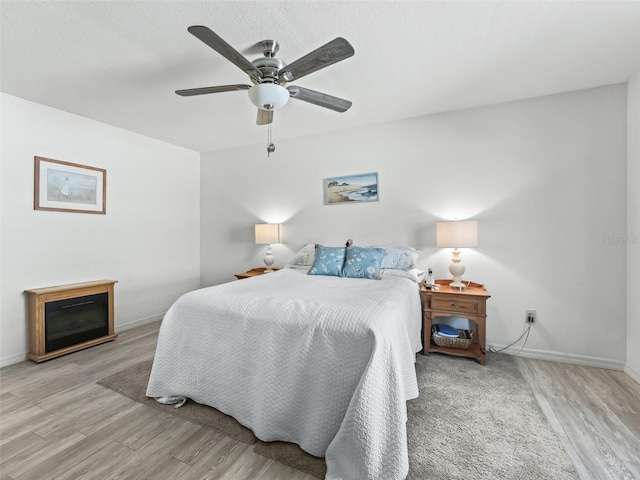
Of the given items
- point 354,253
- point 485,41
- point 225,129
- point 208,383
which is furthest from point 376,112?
point 208,383

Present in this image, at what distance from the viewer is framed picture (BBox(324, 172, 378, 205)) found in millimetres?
3506

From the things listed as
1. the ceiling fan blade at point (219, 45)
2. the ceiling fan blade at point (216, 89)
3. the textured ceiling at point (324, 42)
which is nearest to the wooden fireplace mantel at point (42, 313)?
Result: the textured ceiling at point (324, 42)

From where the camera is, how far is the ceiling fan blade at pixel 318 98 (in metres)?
2.04

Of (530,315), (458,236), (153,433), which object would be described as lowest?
(153,433)

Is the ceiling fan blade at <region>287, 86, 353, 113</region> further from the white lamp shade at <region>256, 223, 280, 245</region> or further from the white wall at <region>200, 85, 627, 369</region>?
the white lamp shade at <region>256, 223, 280, 245</region>

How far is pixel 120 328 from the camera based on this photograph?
3586 mm

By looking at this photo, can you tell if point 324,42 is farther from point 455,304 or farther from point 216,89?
point 455,304

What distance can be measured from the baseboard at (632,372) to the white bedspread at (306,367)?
1936mm

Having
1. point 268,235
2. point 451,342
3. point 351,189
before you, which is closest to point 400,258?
point 451,342

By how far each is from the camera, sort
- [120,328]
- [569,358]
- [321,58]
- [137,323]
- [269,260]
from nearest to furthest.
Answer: [321,58], [569,358], [120,328], [137,323], [269,260]

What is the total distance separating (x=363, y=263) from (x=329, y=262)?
369 mm

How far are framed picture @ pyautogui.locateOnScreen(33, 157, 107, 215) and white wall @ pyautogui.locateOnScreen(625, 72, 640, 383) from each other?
5.29 metres

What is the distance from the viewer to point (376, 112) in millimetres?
3143

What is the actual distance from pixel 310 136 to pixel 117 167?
246 cm
